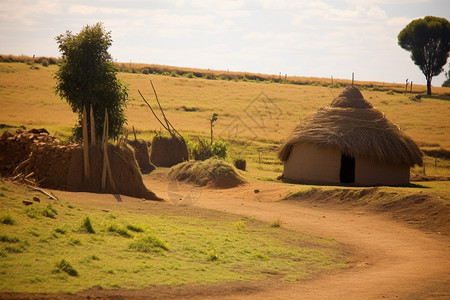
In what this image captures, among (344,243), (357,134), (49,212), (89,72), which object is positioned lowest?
(344,243)

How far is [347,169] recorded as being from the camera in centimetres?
2509

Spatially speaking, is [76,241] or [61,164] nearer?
[76,241]

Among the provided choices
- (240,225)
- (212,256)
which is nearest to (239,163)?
(240,225)

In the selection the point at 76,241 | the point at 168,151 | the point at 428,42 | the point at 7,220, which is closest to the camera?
the point at 76,241

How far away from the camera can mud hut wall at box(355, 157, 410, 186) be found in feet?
77.4

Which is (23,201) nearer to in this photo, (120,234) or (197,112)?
(120,234)

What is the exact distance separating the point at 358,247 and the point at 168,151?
49.8 feet

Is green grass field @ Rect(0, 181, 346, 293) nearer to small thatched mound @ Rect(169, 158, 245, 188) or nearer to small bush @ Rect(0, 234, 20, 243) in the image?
small bush @ Rect(0, 234, 20, 243)

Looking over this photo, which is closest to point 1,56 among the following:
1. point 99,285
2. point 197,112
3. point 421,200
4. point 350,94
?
point 197,112

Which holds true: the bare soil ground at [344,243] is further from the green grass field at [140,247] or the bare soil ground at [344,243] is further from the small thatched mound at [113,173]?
the small thatched mound at [113,173]

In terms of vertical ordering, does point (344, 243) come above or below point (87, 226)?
below

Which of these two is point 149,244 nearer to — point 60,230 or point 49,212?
point 60,230

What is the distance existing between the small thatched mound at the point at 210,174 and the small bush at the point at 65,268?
14.7 meters

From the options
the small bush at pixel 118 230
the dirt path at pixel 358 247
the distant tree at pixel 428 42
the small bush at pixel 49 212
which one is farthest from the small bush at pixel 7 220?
the distant tree at pixel 428 42
